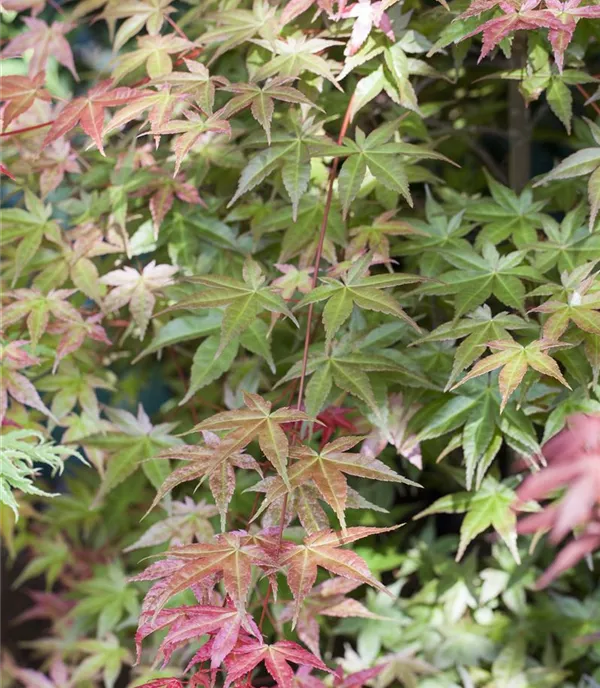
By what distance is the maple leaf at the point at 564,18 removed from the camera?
1.06m

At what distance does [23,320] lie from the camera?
1397mm

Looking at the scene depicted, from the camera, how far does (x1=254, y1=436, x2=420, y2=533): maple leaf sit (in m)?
0.97

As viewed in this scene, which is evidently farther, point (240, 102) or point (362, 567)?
point (240, 102)

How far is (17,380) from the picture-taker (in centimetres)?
131

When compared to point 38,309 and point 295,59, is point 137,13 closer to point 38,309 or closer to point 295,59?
point 295,59

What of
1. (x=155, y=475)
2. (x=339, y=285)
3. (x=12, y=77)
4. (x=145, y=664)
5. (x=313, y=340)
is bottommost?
(x=145, y=664)

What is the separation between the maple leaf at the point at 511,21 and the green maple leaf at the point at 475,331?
342 millimetres

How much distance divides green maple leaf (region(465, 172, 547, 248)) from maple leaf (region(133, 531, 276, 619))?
24.3 inches

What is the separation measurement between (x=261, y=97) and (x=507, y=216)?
0.46 meters

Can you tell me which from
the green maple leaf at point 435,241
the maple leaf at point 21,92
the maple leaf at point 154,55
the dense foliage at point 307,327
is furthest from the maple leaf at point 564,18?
the maple leaf at point 21,92

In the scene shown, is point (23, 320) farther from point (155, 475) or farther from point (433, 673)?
point (433, 673)

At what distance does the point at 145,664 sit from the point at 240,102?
1.22 m

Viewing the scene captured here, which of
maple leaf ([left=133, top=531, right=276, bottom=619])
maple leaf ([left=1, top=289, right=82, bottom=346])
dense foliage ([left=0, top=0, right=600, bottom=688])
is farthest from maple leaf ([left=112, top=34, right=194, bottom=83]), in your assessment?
maple leaf ([left=133, top=531, right=276, bottom=619])

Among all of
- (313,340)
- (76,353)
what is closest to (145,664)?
(76,353)
